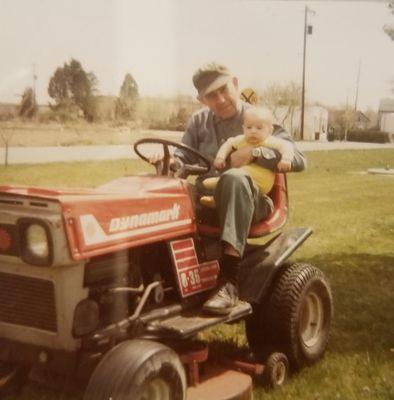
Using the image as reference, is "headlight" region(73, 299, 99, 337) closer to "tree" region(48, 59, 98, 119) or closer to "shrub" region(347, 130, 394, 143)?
"tree" region(48, 59, 98, 119)

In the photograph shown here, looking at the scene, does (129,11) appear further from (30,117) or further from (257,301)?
(257,301)

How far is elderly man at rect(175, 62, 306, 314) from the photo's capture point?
2906 mm

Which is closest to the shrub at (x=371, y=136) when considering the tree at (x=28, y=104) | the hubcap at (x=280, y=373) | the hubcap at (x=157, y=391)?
the tree at (x=28, y=104)

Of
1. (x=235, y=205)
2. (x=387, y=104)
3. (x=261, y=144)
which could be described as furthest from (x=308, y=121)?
(x=235, y=205)

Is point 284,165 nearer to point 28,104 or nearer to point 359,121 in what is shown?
point 28,104

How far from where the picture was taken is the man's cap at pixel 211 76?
3.42m

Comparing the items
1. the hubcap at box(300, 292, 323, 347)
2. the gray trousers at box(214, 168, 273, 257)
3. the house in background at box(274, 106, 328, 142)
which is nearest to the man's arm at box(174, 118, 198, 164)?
the gray trousers at box(214, 168, 273, 257)

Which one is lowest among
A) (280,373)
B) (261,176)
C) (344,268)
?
(344,268)

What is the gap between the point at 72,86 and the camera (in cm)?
591

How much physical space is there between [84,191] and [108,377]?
2.66ft

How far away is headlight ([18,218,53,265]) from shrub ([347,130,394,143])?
13790mm

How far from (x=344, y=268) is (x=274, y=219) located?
2.69 meters

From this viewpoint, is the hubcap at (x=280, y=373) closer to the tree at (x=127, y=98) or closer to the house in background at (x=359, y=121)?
the tree at (x=127, y=98)

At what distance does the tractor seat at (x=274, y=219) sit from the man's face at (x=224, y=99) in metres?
0.48
